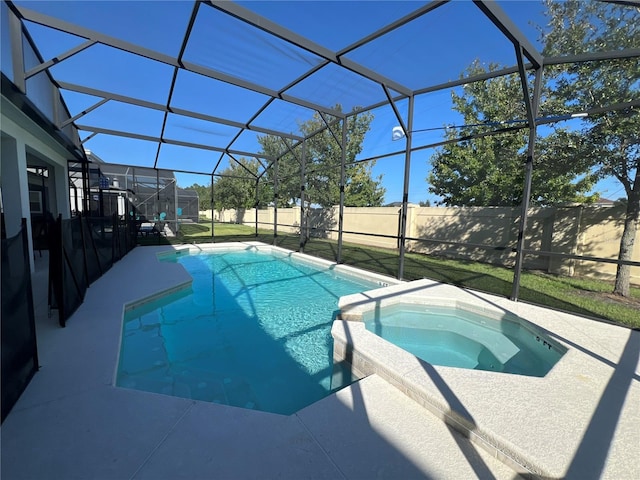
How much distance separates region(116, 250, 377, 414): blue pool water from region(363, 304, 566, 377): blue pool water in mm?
1044

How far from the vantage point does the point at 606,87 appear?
5207 millimetres

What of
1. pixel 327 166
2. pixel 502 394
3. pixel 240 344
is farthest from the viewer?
pixel 327 166

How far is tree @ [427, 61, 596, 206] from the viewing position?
274 inches

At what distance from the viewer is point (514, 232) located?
27.6 feet

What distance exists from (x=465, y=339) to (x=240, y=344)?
3.08 meters

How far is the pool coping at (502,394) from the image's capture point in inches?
62.8

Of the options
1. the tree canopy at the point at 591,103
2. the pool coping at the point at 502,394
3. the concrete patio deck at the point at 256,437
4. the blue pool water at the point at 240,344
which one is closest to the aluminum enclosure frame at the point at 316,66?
the tree canopy at the point at 591,103

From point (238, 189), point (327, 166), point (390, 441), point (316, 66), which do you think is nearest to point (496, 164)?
point (327, 166)

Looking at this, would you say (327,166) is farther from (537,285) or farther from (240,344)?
(240,344)

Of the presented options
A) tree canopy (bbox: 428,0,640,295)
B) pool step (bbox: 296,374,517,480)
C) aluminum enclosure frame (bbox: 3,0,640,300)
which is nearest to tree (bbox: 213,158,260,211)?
aluminum enclosure frame (bbox: 3,0,640,300)

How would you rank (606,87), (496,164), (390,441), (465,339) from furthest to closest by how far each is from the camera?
(496,164), (606,87), (465,339), (390,441)

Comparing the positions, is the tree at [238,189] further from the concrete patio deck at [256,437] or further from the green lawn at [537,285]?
the concrete patio deck at [256,437]

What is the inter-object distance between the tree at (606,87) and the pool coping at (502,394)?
371cm

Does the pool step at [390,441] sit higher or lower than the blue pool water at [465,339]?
higher
